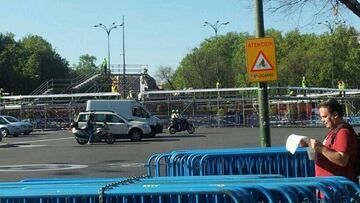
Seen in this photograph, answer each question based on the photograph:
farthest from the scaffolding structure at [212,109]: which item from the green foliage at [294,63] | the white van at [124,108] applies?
the green foliage at [294,63]

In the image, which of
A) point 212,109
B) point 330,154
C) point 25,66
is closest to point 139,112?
point 212,109

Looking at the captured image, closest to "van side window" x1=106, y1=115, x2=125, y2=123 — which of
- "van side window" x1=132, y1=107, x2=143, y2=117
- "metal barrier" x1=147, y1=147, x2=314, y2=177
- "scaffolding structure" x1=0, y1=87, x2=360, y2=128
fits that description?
"van side window" x1=132, y1=107, x2=143, y2=117

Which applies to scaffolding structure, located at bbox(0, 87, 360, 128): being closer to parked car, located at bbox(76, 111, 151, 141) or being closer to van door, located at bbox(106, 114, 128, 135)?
parked car, located at bbox(76, 111, 151, 141)

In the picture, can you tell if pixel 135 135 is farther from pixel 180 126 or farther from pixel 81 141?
pixel 180 126

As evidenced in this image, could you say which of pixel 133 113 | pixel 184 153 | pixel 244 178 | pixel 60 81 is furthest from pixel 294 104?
pixel 244 178

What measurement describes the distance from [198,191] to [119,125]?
30.4m

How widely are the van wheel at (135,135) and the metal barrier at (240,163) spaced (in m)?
26.1

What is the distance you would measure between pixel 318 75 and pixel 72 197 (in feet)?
291

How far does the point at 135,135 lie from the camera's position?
34.6 meters

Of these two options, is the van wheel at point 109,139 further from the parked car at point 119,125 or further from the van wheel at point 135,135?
the van wheel at point 135,135

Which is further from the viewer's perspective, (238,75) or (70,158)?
(238,75)

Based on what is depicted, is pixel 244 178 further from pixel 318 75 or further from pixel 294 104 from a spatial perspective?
pixel 318 75

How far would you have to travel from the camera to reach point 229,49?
128 meters

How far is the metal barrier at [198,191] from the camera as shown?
420 centimetres
